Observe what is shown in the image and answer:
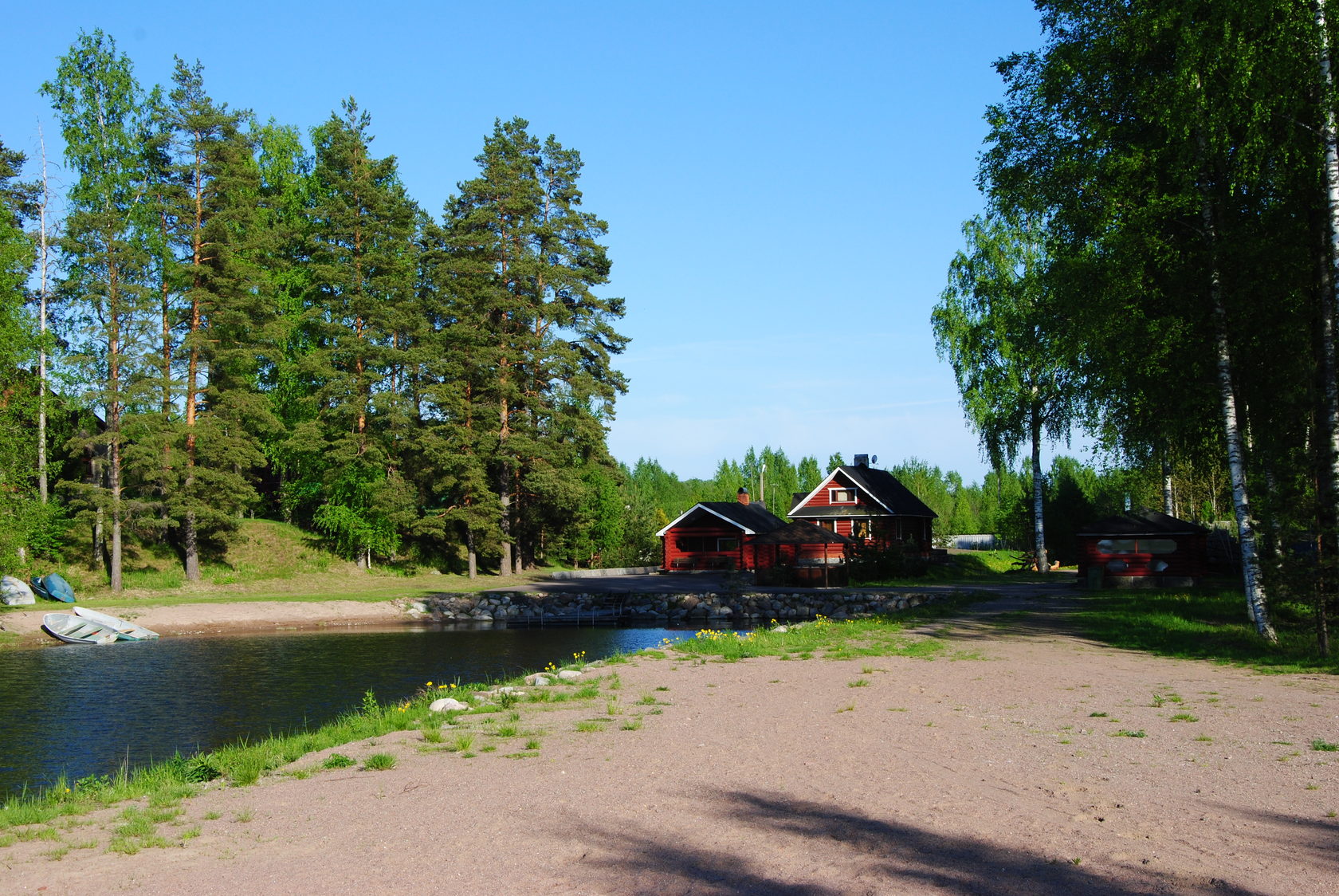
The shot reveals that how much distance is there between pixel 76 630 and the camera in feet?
91.4

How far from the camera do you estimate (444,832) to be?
291 inches

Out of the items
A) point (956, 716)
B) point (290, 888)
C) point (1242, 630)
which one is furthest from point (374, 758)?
point (1242, 630)

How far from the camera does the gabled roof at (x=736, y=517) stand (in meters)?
52.0

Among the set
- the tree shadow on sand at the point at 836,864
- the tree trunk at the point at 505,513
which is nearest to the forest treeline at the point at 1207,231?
the tree shadow on sand at the point at 836,864

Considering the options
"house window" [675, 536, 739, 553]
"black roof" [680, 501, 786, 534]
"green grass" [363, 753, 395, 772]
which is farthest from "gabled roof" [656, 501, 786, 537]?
"green grass" [363, 753, 395, 772]

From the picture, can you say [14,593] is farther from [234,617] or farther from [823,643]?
[823,643]

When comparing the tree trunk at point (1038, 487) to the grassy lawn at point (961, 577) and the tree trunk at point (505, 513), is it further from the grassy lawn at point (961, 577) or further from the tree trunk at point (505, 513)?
the tree trunk at point (505, 513)

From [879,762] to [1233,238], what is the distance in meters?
14.5

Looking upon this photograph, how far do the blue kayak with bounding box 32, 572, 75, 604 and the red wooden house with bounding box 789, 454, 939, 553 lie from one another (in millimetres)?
34998

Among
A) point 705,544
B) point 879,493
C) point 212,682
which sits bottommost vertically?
point 212,682

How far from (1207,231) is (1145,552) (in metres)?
19.8

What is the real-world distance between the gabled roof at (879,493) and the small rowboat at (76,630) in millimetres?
35269

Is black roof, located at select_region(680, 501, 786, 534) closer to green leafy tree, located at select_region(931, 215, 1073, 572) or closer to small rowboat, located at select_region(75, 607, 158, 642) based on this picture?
green leafy tree, located at select_region(931, 215, 1073, 572)

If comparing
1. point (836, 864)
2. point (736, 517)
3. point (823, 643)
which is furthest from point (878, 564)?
point (836, 864)
